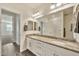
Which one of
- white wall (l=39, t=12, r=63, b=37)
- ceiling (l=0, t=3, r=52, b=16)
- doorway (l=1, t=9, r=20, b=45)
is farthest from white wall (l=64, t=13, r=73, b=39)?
doorway (l=1, t=9, r=20, b=45)

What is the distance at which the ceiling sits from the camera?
1551mm

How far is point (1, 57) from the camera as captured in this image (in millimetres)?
1529

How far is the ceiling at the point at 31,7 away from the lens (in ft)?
5.09

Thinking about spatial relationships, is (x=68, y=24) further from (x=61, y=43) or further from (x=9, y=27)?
(x=9, y=27)

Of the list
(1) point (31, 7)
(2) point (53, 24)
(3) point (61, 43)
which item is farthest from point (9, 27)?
(3) point (61, 43)

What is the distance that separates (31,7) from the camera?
63.3 inches

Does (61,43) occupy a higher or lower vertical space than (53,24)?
lower

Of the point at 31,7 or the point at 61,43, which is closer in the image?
the point at 61,43

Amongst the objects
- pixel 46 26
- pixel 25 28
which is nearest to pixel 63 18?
pixel 46 26

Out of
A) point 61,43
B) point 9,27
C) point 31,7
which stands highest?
point 31,7

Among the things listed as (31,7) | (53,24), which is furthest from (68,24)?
(31,7)

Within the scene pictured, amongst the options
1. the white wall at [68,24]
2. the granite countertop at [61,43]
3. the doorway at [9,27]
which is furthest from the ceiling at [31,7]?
the granite countertop at [61,43]

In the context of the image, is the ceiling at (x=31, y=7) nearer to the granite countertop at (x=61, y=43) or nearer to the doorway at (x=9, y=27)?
the doorway at (x=9, y=27)

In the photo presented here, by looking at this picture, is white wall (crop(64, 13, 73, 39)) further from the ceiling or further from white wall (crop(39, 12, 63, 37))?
the ceiling
